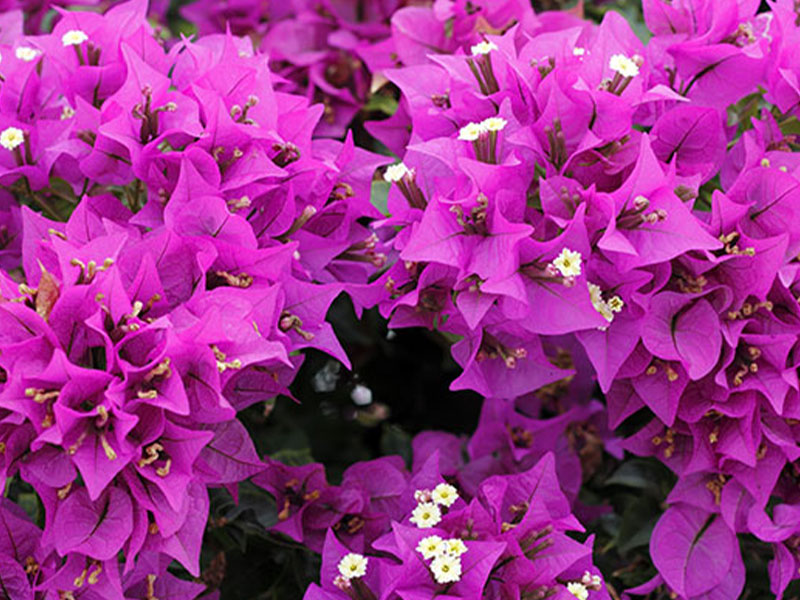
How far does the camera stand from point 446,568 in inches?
32.6

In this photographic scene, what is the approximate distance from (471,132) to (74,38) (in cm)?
41

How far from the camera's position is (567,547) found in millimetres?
881

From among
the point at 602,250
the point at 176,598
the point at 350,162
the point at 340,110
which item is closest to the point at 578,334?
the point at 602,250

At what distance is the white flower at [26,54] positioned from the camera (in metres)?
1.00

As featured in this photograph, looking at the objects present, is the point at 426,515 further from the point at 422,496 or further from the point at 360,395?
the point at 360,395

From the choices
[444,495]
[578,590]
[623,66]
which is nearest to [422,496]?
[444,495]

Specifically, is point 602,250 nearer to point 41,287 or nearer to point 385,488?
point 385,488

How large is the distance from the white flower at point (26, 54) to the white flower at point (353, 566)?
1.90 feet

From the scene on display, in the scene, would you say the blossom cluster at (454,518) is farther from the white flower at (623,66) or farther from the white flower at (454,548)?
the white flower at (623,66)

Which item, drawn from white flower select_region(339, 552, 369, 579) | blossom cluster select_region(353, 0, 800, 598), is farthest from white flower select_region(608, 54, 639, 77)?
white flower select_region(339, 552, 369, 579)

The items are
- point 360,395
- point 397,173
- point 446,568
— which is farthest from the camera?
point 360,395

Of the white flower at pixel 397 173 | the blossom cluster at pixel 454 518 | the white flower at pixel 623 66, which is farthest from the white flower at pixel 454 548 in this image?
the white flower at pixel 623 66

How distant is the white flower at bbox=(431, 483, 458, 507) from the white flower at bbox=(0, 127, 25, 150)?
0.50 meters

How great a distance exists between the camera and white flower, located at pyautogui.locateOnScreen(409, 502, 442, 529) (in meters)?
0.88
